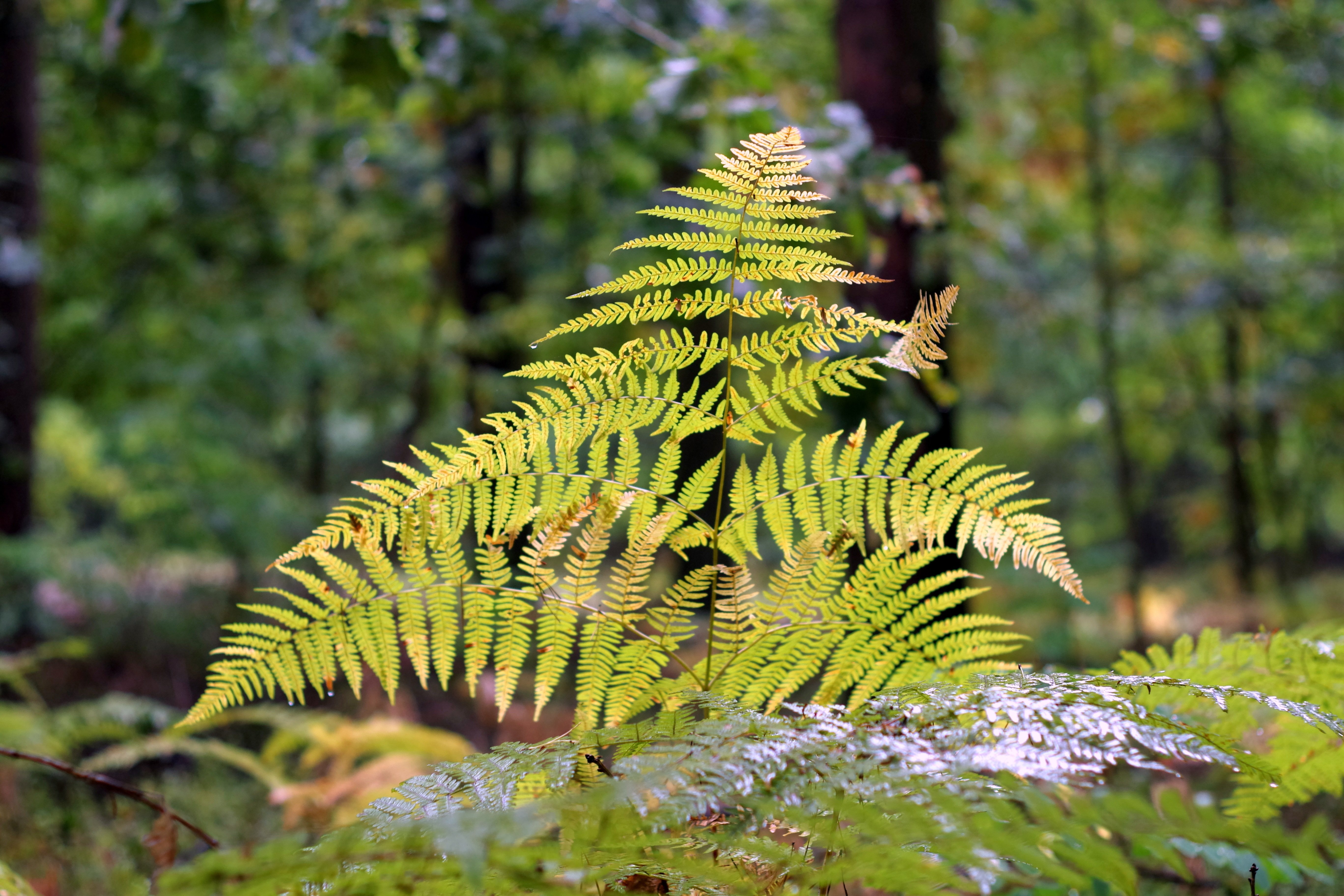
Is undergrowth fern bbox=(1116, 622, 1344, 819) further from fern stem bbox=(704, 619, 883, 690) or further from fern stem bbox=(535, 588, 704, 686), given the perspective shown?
fern stem bbox=(535, 588, 704, 686)

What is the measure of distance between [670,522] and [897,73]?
2016mm

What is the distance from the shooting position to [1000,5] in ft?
12.9

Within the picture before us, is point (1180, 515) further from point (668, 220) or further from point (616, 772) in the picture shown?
point (616, 772)

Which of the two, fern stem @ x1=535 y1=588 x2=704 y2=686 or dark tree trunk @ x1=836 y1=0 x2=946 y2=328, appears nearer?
fern stem @ x1=535 y1=588 x2=704 y2=686

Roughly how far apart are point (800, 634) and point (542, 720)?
3698 millimetres

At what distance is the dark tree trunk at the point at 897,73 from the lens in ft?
8.27

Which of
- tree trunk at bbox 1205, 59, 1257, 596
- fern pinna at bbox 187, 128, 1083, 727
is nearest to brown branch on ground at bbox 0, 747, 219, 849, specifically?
fern pinna at bbox 187, 128, 1083, 727

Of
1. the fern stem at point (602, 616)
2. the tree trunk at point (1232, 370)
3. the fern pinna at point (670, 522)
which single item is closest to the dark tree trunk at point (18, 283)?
the fern pinna at point (670, 522)

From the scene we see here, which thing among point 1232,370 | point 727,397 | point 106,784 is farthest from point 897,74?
point 1232,370

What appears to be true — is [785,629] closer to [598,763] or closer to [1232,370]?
[598,763]

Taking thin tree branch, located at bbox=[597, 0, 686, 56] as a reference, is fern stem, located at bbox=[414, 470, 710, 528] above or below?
below

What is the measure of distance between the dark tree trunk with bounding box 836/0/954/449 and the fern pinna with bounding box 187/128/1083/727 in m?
1.60

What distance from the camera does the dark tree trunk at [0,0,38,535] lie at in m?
4.54

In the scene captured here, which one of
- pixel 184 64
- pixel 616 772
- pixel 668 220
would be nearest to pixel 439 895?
pixel 616 772
